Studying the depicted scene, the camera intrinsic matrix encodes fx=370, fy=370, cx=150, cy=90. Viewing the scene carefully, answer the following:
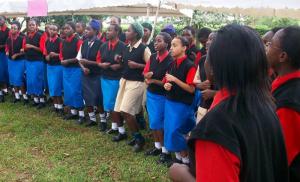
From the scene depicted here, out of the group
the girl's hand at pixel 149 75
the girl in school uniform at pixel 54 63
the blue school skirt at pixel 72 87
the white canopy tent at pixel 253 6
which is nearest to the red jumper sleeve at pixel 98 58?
the blue school skirt at pixel 72 87

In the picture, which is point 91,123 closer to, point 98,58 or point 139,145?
point 98,58

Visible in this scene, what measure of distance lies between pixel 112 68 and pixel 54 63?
1.98m

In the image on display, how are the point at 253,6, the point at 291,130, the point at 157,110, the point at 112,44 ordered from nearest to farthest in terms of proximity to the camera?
the point at 291,130 → the point at 157,110 → the point at 253,6 → the point at 112,44

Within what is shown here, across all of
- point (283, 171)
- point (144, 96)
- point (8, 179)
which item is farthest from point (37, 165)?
point (283, 171)

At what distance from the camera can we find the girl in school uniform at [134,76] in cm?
564

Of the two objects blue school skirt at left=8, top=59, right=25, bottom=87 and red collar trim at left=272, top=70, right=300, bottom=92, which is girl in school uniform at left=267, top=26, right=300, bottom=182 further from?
blue school skirt at left=8, top=59, right=25, bottom=87

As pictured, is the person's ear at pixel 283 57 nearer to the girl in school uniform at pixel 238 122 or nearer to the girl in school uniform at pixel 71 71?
the girl in school uniform at pixel 238 122

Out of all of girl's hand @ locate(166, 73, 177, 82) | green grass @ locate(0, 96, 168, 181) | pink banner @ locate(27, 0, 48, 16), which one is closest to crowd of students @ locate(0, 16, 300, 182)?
girl's hand @ locate(166, 73, 177, 82)

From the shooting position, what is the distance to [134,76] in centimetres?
570

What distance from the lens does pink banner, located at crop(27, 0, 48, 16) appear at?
7573 mm

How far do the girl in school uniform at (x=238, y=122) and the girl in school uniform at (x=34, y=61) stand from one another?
22.7 ft

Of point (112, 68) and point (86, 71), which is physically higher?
point (112, 68)

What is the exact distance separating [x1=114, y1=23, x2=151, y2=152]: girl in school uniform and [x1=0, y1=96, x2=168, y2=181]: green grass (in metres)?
0.53

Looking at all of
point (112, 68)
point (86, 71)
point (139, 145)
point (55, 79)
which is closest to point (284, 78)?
point (139, 145)
